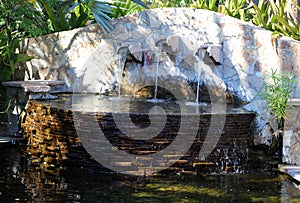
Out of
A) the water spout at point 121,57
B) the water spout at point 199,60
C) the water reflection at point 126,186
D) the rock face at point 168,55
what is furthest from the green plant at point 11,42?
the water spout at point 199,60

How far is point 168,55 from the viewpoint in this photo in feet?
29.1

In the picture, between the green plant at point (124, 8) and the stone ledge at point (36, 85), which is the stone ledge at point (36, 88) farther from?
the green plant at point (124, 8)

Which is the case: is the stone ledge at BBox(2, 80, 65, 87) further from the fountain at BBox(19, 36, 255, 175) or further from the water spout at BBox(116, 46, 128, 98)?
the fountain at BBox(19, 36, 255, 175)

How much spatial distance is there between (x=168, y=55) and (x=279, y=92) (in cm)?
219

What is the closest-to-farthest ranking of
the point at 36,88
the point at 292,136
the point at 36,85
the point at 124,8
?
the point at 292,136 → the point at 36,88 → the point at 36,85 → the point at 124,8

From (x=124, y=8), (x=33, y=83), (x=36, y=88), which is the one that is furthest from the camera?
(x=124, y=8)

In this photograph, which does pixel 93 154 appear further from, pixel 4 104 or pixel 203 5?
pixel 203 5

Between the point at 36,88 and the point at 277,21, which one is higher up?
the point at 277,21

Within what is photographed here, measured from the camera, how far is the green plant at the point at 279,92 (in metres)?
7.19

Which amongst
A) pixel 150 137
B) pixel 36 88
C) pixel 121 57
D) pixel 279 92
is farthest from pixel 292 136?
pixel 36 88

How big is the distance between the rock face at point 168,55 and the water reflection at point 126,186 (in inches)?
71.7

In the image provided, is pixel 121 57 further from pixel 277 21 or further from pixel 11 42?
pixel 277 21

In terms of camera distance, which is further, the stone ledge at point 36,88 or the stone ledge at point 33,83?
the stone ledge at point 33,83

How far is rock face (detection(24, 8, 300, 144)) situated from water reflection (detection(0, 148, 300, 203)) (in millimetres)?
1821
